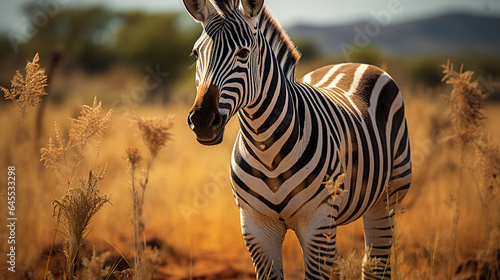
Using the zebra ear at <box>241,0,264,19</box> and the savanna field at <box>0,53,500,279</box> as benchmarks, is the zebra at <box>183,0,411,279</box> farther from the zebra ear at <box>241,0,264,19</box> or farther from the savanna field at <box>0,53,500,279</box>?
the savanna field at <box>0,53,500,279</box>

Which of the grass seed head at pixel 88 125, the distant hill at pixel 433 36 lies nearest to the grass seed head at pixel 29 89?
the grass seed head at pixel 88 125

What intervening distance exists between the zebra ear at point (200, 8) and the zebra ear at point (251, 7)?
0.19 metres

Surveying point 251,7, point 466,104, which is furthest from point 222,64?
point 466,104

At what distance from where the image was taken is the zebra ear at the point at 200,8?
7.80 feet

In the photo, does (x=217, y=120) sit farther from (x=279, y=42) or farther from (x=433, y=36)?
(x=433, y=36)

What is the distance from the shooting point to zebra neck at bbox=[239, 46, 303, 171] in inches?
94.7

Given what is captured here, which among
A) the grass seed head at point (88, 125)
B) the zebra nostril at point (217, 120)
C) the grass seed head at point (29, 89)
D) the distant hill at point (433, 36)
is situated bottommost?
the zebra nostril at point (217, 120)

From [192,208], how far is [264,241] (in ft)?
11.8

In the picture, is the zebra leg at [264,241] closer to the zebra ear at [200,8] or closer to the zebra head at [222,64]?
the zebra head at [222,64]

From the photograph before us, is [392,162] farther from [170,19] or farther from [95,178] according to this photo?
[170,19]

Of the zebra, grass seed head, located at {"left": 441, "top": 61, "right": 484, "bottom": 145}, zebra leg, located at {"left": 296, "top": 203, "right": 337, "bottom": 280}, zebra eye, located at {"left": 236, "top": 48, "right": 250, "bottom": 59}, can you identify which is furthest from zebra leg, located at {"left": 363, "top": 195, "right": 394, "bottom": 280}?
zebra eye, located at {"left": 236, "top": 48, "right": 250, "bottom": 59}

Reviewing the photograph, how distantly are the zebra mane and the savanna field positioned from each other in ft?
1.96

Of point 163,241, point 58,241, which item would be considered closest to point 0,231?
point 58,241

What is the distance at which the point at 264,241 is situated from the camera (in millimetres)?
2633
